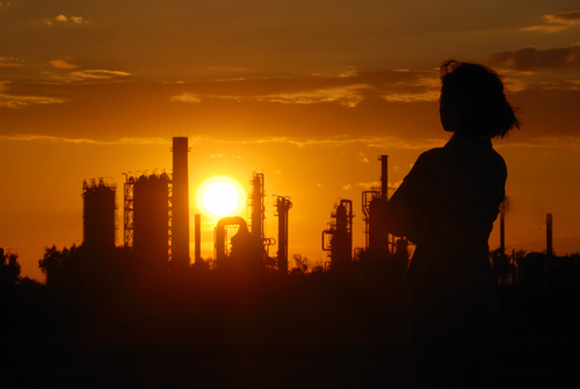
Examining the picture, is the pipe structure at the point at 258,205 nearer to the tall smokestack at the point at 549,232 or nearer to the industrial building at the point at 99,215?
the industrial building at the point at 99,215

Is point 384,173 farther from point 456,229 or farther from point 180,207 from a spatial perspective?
point 456,229

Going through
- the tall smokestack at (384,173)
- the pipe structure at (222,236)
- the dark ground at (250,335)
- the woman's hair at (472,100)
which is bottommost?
the dark ground at (250,335)

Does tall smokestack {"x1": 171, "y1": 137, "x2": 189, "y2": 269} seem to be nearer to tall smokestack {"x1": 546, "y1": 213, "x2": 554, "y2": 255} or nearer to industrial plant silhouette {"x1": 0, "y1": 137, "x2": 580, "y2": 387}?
industrial plant silhouette {"x1": 0, "y1": 137, "x2": 580, "y2": 387}

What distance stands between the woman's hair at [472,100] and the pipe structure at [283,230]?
61.9m

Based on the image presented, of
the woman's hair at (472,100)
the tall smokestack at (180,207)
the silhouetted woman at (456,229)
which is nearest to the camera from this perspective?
the silhouetted woman at (456,229)

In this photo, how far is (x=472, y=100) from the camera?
336 cm

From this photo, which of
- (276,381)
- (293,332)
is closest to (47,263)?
(293,332)

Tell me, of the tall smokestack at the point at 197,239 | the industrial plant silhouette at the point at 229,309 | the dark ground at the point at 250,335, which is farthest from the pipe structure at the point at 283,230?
the dark ground at the point at 250,335

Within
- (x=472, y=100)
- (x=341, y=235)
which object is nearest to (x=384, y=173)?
(x=341, y=235)

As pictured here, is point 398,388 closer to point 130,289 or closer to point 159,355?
point 159,355

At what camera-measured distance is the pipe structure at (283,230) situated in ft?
223

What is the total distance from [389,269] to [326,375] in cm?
2852

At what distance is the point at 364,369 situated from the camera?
1369cm

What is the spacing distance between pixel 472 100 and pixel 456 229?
1.73ft
